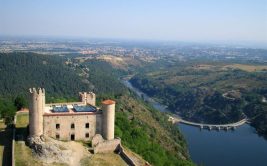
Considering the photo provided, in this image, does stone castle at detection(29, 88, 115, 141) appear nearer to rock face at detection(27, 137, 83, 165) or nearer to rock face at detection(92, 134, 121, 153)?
rock face at detection(92, 134, 121, 153)

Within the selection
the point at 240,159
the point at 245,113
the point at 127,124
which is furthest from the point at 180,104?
the point at 127,124

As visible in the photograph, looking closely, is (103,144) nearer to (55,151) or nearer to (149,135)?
(55,151)

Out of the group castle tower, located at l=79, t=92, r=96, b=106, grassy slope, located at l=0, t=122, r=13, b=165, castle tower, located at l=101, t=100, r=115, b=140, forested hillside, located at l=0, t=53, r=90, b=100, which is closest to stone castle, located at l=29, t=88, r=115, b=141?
castle tower, located at l=101, t=100, r=115, b=140

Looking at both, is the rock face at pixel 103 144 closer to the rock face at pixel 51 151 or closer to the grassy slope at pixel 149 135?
the rock face at pixel 51 151

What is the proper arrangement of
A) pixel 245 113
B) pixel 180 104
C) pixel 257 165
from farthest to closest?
pixel 180 104, pixel 245 113, pixel 257 165

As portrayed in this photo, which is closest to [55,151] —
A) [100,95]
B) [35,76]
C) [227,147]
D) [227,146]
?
[227,147]

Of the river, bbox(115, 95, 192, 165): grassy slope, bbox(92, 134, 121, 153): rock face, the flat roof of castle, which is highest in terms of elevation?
the flat roof of castle

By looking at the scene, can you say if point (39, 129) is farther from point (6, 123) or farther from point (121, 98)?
point (121, 98)
